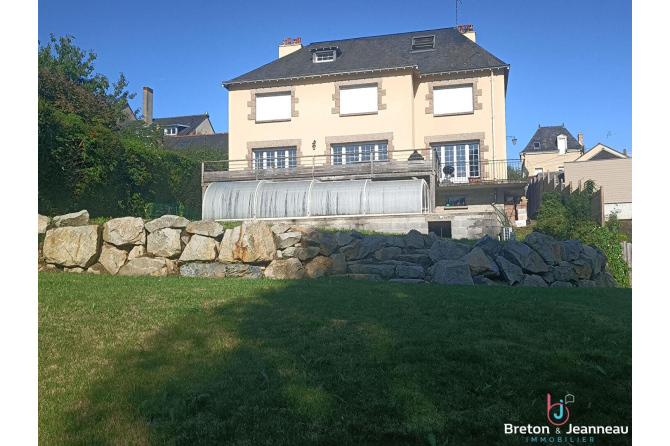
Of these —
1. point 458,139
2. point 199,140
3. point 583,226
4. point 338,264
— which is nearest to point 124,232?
point 338,264

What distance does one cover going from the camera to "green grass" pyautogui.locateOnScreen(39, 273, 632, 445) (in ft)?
12.6

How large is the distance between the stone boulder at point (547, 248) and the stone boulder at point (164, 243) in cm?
828

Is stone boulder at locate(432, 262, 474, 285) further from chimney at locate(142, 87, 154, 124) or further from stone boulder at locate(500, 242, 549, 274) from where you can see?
chimney at locate(142, 87, 154, 124)

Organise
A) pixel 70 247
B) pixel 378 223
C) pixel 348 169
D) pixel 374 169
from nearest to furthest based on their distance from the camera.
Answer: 1. pixel 70 247
2. pixel 378 223
3. pixel 374 169
4. pixel 348 169

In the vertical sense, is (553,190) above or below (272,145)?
below

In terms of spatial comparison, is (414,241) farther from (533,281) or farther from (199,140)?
(199,140)

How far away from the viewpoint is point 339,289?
959 cm

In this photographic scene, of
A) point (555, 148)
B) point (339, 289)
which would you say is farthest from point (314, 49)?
point (555, 148)

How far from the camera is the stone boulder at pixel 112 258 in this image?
11805 mm

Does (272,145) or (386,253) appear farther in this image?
(272,145)

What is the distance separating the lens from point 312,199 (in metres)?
21.8

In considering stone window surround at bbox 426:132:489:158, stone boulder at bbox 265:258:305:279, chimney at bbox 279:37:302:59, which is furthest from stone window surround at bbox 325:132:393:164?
stone boulder at bbox 265:258:305:279

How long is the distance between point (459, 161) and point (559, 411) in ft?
83.9

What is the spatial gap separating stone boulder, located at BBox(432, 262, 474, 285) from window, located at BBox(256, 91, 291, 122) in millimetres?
19694
